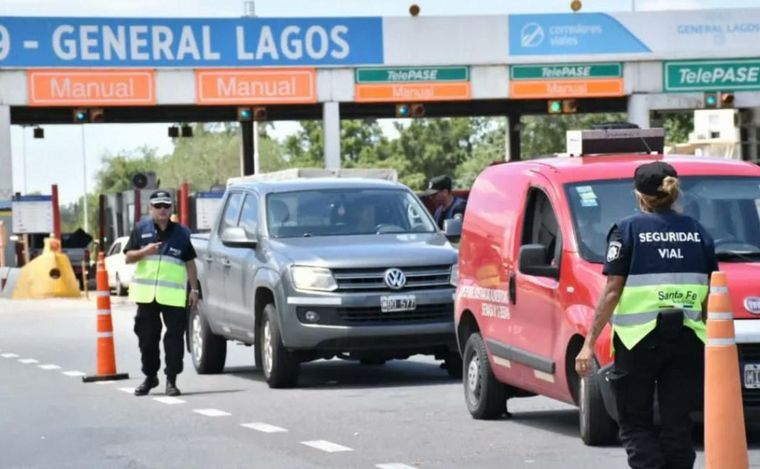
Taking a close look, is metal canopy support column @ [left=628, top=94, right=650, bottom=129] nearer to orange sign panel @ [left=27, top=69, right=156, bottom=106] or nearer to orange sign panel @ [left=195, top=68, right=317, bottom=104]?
orange sign panel @ [left=195, top=68, right=317, bottom=104]

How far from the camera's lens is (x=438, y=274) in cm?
1753

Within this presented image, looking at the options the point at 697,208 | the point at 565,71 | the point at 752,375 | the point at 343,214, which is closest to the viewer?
the point at 752,375

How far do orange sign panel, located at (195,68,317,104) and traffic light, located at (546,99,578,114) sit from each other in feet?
20.2

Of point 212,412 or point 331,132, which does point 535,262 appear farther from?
point 331,132

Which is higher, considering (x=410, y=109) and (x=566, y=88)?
(x=566, y=88)

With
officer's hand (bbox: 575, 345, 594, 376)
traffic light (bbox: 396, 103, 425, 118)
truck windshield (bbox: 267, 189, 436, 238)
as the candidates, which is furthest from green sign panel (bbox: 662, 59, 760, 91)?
officer's hand (bbox: 575, 345, 594, 376)

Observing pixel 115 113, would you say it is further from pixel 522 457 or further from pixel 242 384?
pixel 522 457

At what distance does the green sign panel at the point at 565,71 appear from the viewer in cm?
4588

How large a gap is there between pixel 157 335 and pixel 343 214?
236 cm

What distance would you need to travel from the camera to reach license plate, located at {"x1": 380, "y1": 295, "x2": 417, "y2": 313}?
17.2 meters

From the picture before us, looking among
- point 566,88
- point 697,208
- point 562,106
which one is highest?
point 566,88

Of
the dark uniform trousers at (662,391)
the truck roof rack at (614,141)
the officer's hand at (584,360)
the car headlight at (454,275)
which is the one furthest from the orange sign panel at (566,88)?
the dark uniform trousers at (662,391)

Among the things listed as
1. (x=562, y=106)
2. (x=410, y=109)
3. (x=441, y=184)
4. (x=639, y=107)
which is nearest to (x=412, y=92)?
(x=410, y=109)

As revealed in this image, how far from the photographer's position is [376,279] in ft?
56.7
